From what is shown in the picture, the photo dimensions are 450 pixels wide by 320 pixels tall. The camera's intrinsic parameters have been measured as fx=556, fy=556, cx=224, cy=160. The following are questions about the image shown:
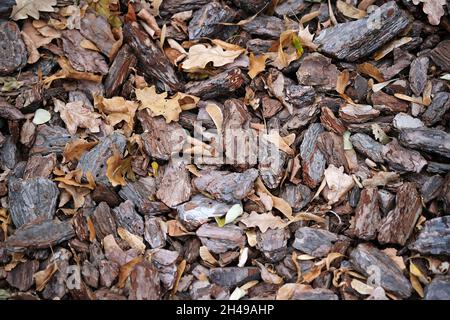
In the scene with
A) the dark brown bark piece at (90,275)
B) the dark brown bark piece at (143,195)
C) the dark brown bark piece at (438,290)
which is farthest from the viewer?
the dark brown bark piece at (143,195)

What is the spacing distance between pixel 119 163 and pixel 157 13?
872 millimetres

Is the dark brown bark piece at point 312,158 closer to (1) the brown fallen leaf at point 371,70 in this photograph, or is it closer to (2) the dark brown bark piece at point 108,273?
(1) the brown fallen leaf at point 371,70

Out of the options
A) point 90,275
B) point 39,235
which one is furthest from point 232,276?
point 39,235

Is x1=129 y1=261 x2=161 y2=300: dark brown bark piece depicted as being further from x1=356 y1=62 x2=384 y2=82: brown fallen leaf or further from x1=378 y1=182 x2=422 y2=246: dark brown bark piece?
x1=356 y1=62 x2=384 y2=82: brown fallen leaf

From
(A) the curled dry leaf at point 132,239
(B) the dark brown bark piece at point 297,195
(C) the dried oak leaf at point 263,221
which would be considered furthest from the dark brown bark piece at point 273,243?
(A) the curled dry leaf at point 132,239

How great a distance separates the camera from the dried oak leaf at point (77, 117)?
2.82 m

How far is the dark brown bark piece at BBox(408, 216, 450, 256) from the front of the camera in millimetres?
2418

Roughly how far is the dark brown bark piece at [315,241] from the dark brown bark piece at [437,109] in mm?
741

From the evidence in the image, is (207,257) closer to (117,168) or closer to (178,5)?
(117,168)

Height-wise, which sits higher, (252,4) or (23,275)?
(252,4)

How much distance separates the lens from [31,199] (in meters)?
2.59

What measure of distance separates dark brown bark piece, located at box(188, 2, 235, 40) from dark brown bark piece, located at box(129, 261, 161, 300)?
4.15ft

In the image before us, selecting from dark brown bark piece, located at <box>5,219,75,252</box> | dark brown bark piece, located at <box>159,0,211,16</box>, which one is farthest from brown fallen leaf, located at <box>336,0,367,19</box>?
dark brown bark piece, located at <box>5,219,75,252</box>

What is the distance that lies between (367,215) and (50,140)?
159 centimetres
